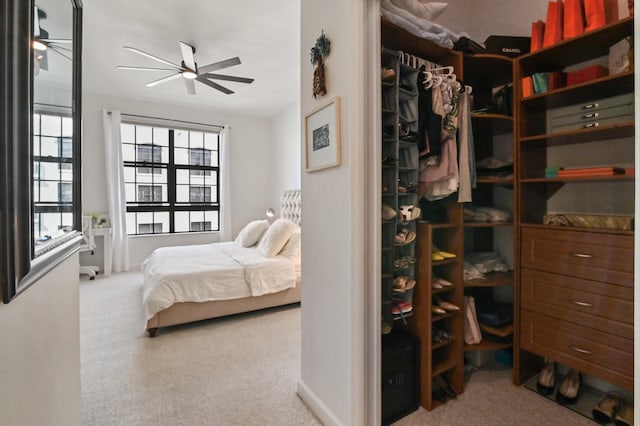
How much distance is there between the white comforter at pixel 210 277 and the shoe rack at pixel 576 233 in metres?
2.10

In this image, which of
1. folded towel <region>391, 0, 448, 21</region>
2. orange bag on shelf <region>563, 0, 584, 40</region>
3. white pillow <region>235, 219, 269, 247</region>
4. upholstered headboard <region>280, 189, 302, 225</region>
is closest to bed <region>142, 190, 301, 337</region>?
white pillow <region>235, 219, 269, 247</region>

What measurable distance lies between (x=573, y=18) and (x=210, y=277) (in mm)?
3136

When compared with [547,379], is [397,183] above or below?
above

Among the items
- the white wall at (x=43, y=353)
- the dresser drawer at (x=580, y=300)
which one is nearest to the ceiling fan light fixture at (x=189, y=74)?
the white wall at (x=43, y=353)

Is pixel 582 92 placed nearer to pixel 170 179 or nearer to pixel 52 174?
pixel 52 174

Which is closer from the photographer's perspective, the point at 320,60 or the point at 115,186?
the point at 320,60

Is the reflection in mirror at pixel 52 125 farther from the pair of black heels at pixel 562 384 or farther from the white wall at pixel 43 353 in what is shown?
the pair of black heels at pixel 562 384

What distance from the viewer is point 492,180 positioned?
188 centimetres

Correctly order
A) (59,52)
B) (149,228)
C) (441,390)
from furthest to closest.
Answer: (149,228) → (441,390) → (59,52)

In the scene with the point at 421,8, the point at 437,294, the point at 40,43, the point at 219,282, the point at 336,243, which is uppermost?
the point at 421,8

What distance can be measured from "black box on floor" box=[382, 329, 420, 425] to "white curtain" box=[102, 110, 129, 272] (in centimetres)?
470

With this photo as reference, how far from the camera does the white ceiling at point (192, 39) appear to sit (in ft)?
8.27

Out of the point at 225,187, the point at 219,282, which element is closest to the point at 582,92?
the point at 219,282

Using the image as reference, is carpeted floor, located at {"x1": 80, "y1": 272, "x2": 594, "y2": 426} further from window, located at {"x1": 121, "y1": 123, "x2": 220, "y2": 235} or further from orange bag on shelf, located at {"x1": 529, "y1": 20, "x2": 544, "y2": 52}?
window, located at {"x1": 121, "y1": 123, "x2": 220, "y2": 235}
